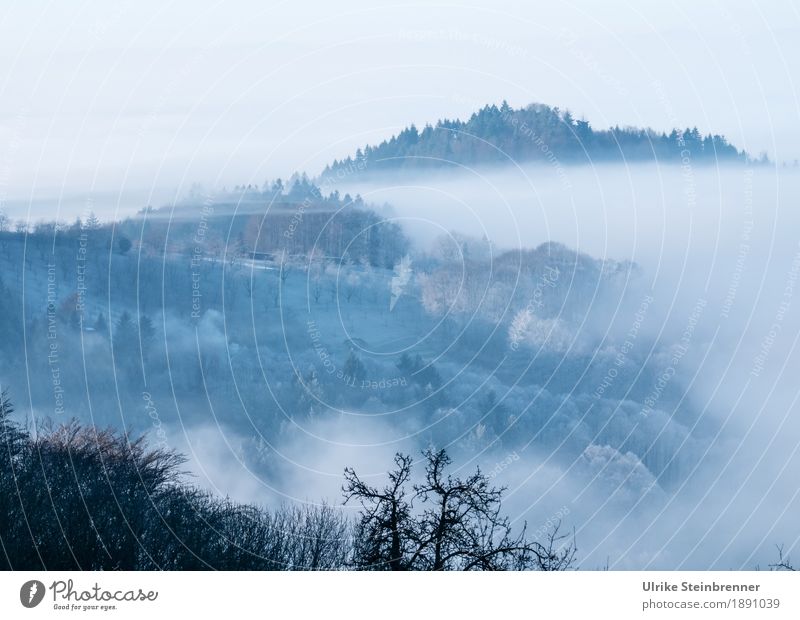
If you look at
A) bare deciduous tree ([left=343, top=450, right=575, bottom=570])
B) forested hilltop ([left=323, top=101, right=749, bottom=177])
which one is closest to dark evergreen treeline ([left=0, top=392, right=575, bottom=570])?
bare deciduous tree ([left=343, top=450, right=575, bottom=570])

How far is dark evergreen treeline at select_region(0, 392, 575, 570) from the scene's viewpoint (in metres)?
25.6

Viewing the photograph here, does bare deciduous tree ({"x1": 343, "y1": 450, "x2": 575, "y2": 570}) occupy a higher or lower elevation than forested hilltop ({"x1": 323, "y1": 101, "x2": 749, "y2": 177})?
lower

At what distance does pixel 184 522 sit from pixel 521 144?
55.0ft

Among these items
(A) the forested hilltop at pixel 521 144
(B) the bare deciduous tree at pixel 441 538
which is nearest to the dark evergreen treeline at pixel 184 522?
(B) the bare deciduous tree at pixel 441 538

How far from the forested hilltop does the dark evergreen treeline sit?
30.7 ft

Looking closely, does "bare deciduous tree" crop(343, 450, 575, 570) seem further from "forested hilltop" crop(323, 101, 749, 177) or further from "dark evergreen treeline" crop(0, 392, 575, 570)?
"forested hilltop" crop(323, 101, 749, 177)

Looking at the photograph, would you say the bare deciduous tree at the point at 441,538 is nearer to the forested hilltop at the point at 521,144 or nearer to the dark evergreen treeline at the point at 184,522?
the dark evergreen treeline at the point at 184,522

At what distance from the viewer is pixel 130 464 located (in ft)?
107

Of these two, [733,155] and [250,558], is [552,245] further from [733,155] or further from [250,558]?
[250,558]

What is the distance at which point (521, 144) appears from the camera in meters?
42.5

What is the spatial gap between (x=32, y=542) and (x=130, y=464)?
447 cm

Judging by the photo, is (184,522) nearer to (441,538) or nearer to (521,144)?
(441,538)

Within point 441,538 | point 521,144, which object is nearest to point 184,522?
point 441,538

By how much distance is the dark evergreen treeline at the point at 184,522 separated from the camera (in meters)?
25.6
